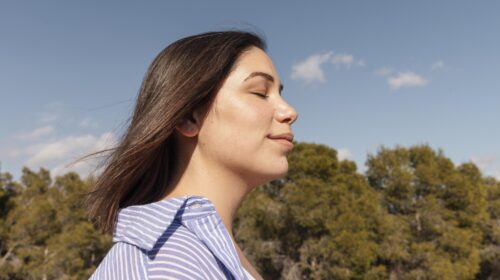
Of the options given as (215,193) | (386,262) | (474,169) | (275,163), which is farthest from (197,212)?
(474,169)

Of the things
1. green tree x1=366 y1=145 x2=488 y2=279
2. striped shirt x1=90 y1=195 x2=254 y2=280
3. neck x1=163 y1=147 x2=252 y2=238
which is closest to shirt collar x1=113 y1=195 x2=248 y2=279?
striped shirt x1=90 y1=195 x2=254 y2=280

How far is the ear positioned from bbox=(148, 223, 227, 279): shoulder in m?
0.36

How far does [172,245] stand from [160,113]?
17.8 inches

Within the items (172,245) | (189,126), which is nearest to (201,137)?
(189,126)

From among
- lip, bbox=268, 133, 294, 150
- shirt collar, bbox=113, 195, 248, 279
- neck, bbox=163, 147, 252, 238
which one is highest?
lip, bbox=268, 133, 294, 150

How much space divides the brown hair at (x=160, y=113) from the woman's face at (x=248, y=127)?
0.05m

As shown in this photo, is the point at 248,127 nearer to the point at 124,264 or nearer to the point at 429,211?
the point at 124,264

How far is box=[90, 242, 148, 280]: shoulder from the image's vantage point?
887mm

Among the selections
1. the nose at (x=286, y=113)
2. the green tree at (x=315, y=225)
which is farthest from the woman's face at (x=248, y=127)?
the green tree at (x=315, y=225)

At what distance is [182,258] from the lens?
900 millimetres

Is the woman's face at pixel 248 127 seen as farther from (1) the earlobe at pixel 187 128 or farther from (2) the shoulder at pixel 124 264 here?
(2) the shoulder at pixel 124 264

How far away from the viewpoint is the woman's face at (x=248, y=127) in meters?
1.23

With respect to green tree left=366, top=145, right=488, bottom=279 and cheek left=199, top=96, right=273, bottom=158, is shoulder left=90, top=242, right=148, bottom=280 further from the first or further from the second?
green tree left=366, top=145, right=488, bottom=279

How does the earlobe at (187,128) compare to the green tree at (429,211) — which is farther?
the green tree at (429,211)
